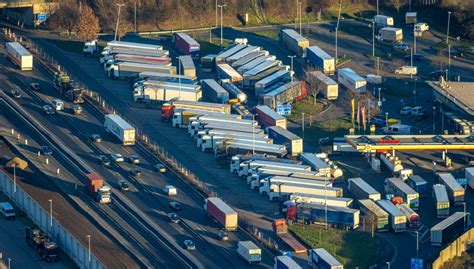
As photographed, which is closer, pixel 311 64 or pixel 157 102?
pixel 157 102

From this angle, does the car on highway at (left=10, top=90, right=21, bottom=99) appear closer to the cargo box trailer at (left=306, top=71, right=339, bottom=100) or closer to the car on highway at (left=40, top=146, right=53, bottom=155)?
the car on highway at (left=40, top=146, right=53, bottom=155)

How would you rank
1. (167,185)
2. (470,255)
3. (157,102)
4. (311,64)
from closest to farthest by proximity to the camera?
(470,255)
(167,185)
(157,102)
(311,64)

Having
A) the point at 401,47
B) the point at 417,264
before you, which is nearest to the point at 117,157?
the point at 417,264

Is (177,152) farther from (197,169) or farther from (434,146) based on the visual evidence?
(434,146)

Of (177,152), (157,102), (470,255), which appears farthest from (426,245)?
(157,102)

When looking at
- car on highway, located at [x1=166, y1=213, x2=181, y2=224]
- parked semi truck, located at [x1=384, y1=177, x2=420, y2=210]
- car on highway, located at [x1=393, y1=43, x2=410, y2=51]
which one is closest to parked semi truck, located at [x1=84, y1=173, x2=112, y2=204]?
car on highway, located at [x1=166, y1=213, x2=181, y2=224]
